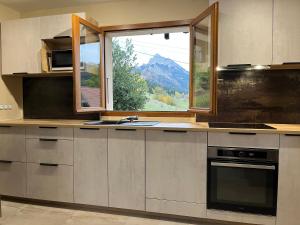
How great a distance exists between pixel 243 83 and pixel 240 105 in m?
0.25

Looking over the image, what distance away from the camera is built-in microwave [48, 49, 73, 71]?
292 cm

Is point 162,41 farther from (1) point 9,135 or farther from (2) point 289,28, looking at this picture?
(1) point 9,135

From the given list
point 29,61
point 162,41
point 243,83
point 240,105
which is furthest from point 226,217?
point 29,61

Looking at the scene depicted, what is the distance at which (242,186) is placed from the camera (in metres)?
2.24

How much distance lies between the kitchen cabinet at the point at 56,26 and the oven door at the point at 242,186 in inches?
86.9

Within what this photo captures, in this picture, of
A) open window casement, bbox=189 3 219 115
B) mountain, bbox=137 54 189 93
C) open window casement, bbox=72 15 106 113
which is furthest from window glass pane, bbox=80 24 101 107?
open window casement, bbox=189 3 219 115

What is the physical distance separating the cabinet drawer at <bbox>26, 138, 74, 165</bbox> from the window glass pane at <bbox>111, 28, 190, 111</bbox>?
946mm

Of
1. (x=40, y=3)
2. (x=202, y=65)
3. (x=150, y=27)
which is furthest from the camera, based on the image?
(x=40, y=3)

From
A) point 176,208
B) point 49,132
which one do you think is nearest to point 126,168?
point 176,208

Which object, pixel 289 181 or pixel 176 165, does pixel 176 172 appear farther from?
pixel 289 181

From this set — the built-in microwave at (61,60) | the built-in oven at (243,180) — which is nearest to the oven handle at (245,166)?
the built-in oven at (243,180)

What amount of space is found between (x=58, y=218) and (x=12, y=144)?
104 centimetres

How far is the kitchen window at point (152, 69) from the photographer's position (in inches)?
111

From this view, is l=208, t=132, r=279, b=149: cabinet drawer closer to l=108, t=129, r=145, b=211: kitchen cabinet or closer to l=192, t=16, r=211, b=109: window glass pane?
l=192, t=16, r=211, b=109: window glass pane
